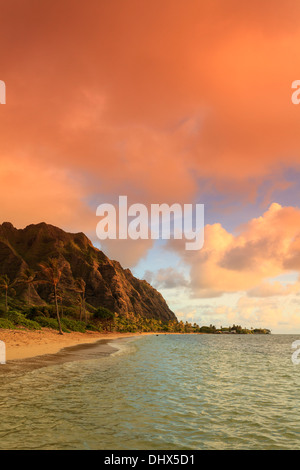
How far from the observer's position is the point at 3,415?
10.6 meters

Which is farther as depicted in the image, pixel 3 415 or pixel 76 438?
pixel 3 415

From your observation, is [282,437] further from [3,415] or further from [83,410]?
[3,415]

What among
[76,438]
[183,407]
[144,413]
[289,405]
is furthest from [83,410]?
[289,405]

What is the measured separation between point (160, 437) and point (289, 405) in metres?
8.78

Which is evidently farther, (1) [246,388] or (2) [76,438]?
(1) [246,388]

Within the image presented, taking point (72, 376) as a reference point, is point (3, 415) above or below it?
above

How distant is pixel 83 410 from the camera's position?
1202 cm
